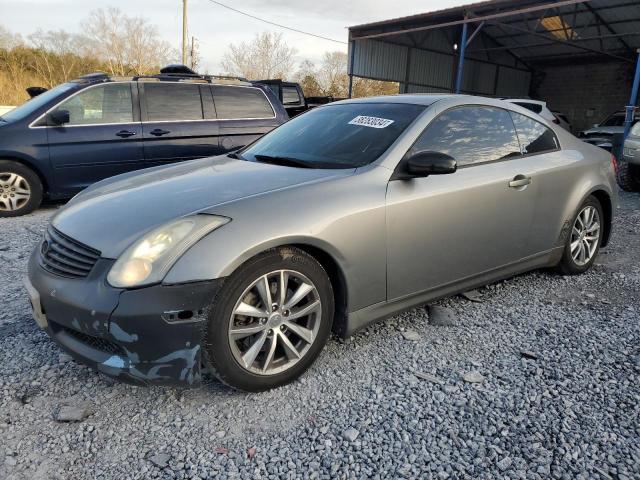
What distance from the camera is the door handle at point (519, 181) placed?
333 centimetres

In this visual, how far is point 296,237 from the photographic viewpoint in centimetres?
234

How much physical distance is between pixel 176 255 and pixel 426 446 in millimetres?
1347

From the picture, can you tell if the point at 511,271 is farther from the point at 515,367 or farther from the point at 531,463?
the point at 531,463

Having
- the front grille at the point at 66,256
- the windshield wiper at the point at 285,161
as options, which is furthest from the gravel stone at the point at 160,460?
the windshield wiper at the point at 285,161

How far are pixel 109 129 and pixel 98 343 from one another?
4681mm

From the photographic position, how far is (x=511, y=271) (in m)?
3.54

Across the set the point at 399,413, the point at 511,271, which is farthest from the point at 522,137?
the point at 399,413

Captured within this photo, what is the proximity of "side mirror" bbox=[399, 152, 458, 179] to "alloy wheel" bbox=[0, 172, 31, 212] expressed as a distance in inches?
201

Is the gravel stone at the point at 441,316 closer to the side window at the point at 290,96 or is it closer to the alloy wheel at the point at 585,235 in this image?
the alloy wheel at the point at 585,235

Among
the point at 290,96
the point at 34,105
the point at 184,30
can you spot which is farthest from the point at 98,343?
the point at 184,30

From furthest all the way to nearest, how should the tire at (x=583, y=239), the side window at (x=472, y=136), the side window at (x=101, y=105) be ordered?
the side window at (x=101, y=105) → the tire at (x=583, y=239) → the side window at (x=472, y=136)

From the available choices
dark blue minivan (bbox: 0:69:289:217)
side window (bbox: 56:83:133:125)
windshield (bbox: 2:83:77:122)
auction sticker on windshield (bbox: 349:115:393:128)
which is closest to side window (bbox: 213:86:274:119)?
dark blue minivan (bbox: 0:69:289:217)

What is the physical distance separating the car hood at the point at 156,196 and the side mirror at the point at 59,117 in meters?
3.34

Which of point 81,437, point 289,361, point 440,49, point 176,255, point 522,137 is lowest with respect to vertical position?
point 81,437
